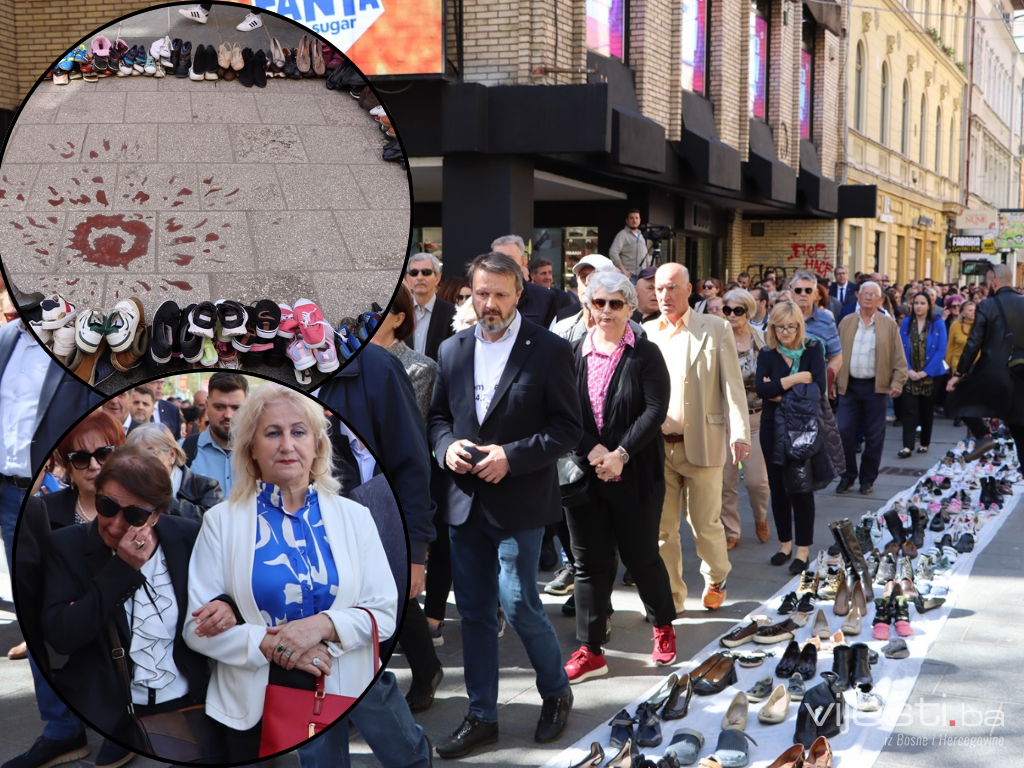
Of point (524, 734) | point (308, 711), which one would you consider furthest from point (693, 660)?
point (308, 711)

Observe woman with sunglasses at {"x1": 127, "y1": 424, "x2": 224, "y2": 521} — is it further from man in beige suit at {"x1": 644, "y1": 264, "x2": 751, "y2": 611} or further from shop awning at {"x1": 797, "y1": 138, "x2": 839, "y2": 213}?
shop awning at {"x1": 797, "y1": 138, "x2": 839, "y2": 213}

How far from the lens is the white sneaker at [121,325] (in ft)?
4.30

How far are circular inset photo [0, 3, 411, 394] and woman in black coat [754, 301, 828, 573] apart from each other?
5868mm

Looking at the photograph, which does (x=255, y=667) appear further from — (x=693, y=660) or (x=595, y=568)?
(x=693, y=660)

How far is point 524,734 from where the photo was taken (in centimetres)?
420

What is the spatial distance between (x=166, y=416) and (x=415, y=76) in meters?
10.8

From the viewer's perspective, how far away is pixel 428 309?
571 centimetres

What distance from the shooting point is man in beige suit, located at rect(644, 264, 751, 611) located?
577 centimetres

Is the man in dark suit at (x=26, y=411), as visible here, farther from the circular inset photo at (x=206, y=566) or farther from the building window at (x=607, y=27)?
the building window at (x=607, y=27)

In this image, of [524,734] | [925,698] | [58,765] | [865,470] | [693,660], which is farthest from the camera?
[865,470]

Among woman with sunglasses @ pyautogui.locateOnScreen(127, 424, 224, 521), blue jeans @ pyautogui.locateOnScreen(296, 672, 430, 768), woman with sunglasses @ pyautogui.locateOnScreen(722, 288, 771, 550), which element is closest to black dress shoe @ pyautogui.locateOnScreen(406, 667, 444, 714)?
blue jeans @ pyautogui.locateOnScreen(296, 672, 430, 768)

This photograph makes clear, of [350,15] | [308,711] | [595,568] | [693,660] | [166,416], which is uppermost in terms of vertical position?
[350,15]

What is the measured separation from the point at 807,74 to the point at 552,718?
23.3m

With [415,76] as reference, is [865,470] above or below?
below
